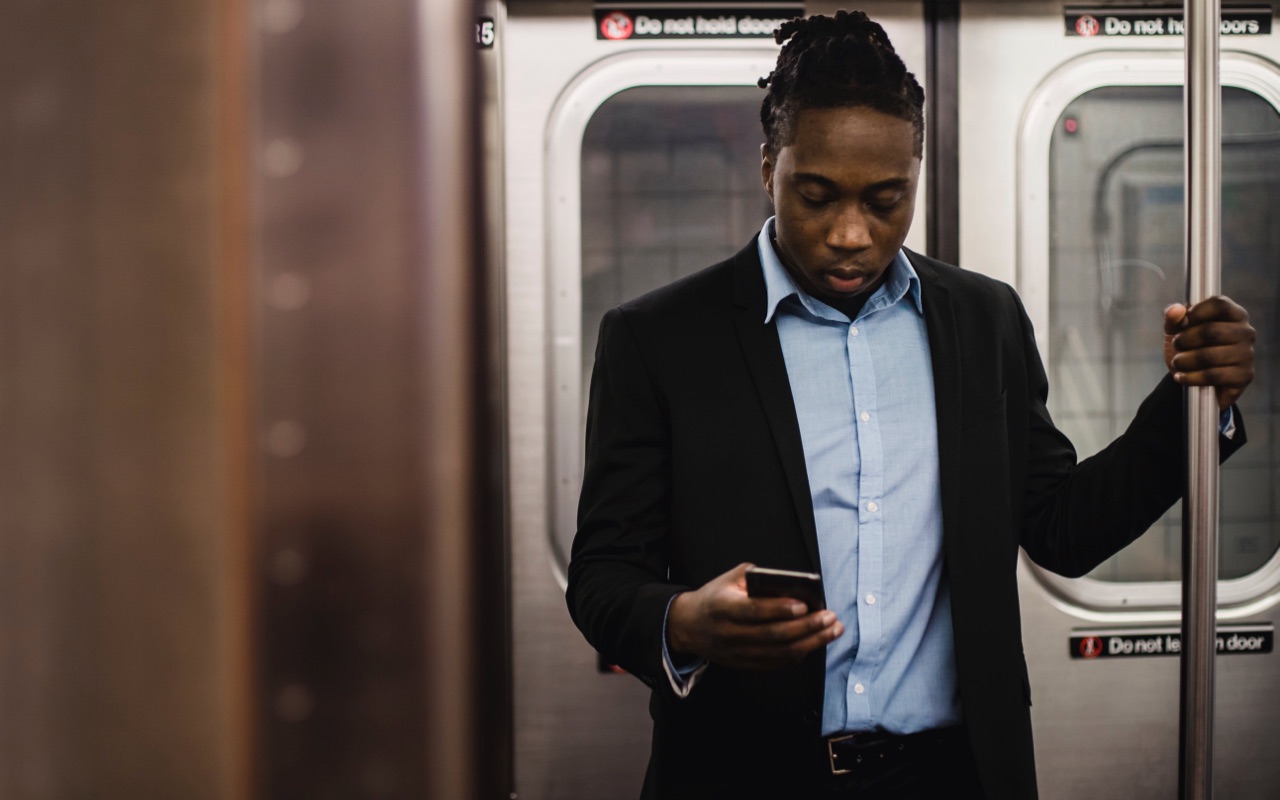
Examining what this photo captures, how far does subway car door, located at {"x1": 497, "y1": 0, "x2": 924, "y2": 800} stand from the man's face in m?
0.91

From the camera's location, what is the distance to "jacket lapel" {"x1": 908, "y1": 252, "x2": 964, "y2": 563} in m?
1.29

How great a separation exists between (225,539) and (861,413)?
801 millimetres

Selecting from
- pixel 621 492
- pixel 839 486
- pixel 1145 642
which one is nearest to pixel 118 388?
pixel 621 492

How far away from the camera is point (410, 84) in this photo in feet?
4.13

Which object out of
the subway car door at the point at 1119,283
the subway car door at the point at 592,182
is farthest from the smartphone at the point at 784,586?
the subway car door at the point at 1119,283

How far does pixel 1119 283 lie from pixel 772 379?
1.32m

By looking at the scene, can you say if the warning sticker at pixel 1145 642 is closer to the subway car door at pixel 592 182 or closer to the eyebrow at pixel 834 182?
the subway car door at pixel 592 182

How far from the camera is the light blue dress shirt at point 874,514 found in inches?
50.1

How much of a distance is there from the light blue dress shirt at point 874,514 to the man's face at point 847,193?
0.29ft

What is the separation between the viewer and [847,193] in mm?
1271

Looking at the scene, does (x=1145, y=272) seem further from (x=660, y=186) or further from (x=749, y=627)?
(x=749, y=627)

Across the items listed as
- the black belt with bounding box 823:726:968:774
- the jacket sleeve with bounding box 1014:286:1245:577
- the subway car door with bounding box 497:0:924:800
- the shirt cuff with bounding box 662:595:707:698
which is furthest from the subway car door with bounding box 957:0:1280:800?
the shirt cuff with bounding box 662:595:707:698

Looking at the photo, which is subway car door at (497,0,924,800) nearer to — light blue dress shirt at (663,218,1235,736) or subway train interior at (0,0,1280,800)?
subway train interior at (0,0,1280,800)

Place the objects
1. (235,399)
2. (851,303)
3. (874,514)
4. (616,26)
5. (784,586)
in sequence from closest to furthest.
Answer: (784,586)
(235,399)
(874,514)
(851,303)
(616,26)
